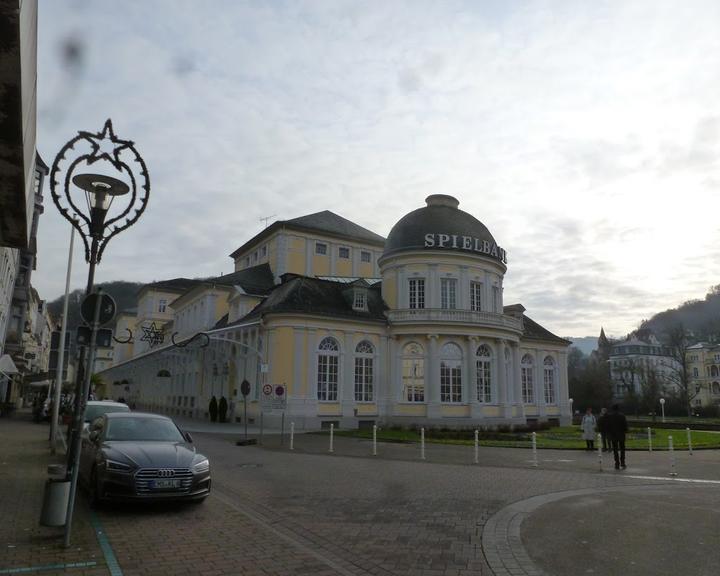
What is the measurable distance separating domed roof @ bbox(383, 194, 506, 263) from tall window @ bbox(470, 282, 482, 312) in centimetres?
226

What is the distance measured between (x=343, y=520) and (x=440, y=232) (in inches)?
1237

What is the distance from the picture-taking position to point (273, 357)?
1318 inches

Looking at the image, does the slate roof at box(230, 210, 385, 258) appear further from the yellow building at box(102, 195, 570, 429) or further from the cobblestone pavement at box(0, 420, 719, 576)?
the cobblestone pavement at box(0, 420, 719, 576)

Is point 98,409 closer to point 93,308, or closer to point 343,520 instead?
point 93,308

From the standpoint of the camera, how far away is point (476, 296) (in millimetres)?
39250

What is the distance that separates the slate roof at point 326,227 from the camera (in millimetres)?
51344

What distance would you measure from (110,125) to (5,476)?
328 inches

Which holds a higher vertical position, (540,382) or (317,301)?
(317,301)

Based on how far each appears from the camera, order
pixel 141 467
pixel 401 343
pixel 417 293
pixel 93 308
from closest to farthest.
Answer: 1. pixel 93 308
2. pixel 141 467
3. pixel 401 343
4. pixel 417 293

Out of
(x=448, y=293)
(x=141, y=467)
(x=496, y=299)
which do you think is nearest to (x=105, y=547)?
(x=141, y=467)

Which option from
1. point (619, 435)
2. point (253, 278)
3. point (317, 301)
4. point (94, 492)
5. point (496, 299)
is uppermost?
point (253, 278)

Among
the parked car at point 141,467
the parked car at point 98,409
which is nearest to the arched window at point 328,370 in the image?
the parked car at point 98,409

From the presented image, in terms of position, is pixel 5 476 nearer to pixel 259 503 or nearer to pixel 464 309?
pixel 259 503

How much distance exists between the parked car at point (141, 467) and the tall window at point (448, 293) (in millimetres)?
28767
